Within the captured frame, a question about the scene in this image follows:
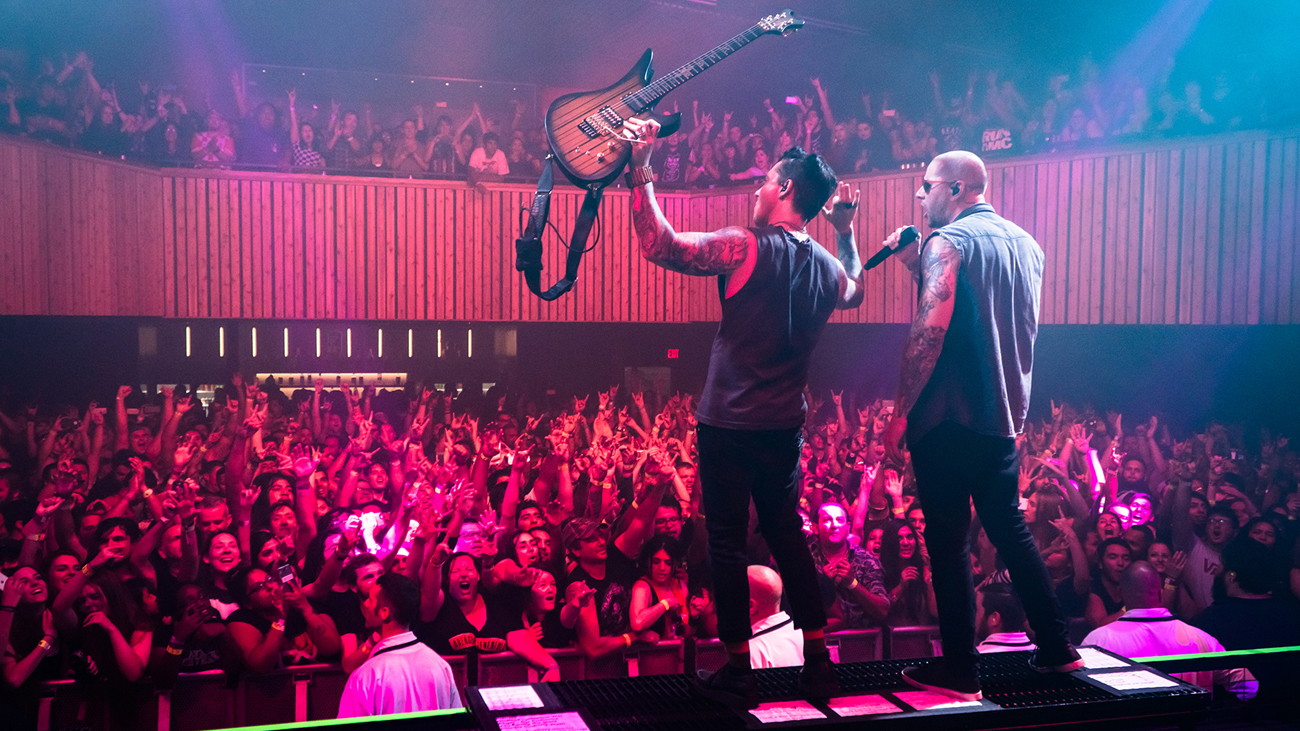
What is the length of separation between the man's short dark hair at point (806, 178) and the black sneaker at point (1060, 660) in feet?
3.97

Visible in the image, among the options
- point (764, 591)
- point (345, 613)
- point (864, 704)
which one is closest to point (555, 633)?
point (345, 613)

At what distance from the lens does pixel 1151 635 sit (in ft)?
12.5

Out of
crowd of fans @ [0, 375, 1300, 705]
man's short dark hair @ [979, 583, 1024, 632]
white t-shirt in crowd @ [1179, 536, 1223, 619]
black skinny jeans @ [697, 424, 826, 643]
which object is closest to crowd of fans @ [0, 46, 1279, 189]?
crowd of fans @ [0, 375, 1300, 705]

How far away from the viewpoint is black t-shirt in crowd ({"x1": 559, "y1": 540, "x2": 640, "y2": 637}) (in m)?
3.86

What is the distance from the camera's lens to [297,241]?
6.64 metres

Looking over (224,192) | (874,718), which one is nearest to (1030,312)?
(874,718)

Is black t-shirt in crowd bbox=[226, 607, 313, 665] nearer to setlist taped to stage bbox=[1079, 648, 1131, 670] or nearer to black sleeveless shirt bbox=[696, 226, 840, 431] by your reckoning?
black sleeveless shirt bbox=[696, 226, 840, 431]

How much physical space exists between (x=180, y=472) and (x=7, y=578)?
3.50ft

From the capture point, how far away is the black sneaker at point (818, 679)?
187 cm

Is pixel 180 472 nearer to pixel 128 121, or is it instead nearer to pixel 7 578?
pixel 7 578

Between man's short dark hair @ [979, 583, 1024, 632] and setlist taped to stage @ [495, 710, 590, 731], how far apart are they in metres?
3.03

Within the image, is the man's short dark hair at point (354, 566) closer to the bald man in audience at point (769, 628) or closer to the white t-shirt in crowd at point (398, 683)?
the white t-shirt in crowd at point (398, 683)

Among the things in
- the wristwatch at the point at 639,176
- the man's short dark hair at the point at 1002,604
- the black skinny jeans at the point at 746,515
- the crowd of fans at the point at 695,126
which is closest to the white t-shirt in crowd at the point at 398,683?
the black skinny jeans at the point at 746,515

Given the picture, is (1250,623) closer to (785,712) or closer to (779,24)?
(785,712)
